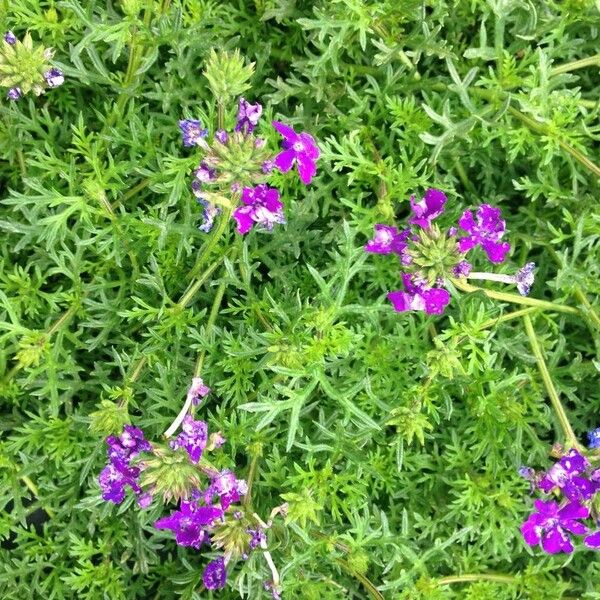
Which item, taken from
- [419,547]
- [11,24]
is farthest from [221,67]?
[419,547]

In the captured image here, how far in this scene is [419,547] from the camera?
3.12m

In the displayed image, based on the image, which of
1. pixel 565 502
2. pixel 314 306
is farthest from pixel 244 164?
pixel 565 502

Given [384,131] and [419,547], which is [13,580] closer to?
[419,547]

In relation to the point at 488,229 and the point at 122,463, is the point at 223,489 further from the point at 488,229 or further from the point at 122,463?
the point at 488,229

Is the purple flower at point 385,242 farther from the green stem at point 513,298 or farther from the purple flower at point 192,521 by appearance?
the purple flower at point 192,521

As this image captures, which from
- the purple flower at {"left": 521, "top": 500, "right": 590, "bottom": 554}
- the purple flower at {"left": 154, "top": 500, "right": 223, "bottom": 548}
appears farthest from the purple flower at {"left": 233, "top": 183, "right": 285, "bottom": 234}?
the purple flower at {"left": 521, "top": 500, "right": 590, "bottom": 554}

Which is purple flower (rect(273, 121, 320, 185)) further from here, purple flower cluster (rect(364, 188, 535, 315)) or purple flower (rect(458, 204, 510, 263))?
purple flower (rect(458, 204, 510, 263))

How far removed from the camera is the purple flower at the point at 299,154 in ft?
7.78

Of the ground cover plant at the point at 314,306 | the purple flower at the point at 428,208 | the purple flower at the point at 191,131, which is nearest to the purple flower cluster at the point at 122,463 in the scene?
the ground cover plant at the point at 314,306

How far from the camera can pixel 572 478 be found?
238 centimetres

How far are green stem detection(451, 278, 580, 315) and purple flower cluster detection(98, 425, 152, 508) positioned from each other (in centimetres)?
117

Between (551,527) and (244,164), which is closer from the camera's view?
(244,164)

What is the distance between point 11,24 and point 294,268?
1.56 meters

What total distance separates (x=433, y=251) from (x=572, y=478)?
0.92 meters
